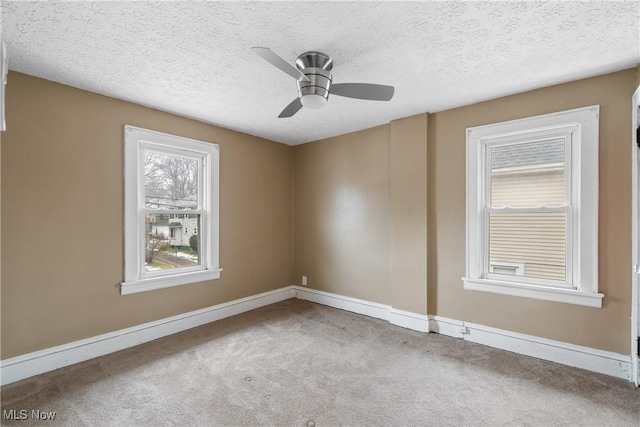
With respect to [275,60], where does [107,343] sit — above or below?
below

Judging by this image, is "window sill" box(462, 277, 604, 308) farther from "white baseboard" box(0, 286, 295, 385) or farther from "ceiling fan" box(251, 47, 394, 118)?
"white baseboard" box(0, 286, 295, 385)

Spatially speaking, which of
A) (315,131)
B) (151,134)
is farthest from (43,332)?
(315,131)

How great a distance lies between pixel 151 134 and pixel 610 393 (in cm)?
459

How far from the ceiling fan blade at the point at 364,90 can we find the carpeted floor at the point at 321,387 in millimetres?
2191

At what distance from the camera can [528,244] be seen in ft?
9.29

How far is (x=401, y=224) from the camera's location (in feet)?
11.5

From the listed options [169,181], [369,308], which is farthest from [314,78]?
[369,308]

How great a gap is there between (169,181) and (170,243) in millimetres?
716

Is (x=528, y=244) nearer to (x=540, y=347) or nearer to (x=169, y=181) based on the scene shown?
(x=540, y=347)

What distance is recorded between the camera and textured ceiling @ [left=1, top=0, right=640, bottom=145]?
1.66 m

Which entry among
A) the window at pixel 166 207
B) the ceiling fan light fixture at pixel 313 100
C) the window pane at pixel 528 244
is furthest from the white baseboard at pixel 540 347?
the window at pixel 166 207

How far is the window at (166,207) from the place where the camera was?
2.97 m

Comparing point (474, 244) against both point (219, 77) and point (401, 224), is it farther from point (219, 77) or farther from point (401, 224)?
point (219, 77)

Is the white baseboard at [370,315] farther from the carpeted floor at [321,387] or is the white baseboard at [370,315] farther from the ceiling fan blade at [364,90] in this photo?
the ceiling fan blade at [364,90]
